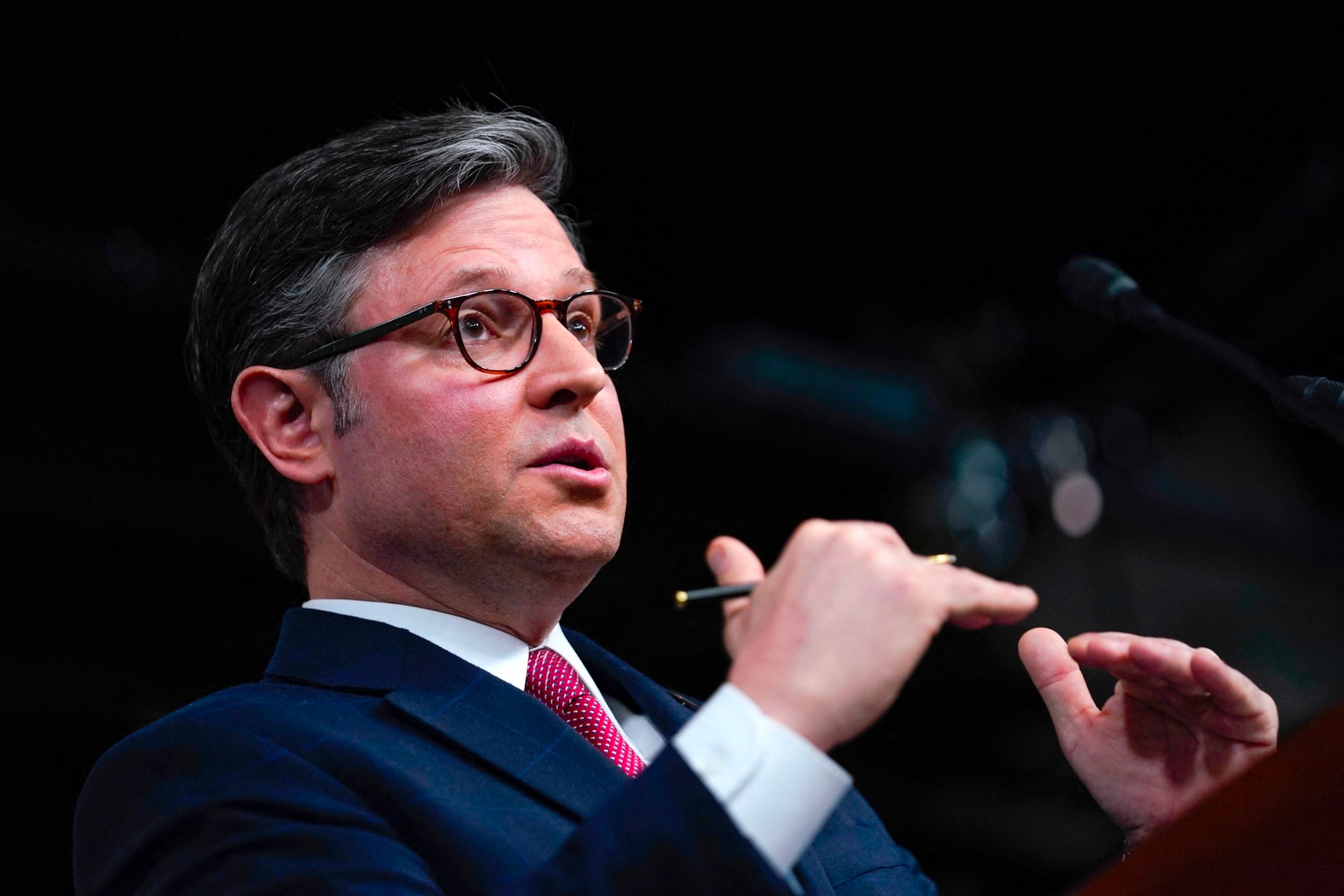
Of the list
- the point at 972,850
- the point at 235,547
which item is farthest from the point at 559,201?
the point at 972,850

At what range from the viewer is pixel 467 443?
1.52 metres

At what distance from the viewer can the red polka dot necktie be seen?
4.89ft

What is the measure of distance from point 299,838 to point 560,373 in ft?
2.45

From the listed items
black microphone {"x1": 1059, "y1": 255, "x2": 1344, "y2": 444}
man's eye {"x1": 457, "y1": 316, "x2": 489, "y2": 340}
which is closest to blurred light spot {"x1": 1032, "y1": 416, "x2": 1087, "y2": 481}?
black microphone {"x1": 1059, "y1": 255, "x2": 1344, "y2": 444}

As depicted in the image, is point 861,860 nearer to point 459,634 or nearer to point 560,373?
point 459,634

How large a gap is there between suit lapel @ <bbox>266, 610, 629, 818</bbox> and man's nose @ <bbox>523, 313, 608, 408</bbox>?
40cm

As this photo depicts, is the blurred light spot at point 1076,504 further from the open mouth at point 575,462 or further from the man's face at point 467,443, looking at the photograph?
the open mouth at point 575,462

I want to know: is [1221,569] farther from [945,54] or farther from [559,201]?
[559,201]

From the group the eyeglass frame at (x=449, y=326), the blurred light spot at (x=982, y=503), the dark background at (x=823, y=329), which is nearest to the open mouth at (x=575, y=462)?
the eyeglass frame at (x=449, y=326)

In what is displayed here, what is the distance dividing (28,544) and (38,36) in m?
1.06

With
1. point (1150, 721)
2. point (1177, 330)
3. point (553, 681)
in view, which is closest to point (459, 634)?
point (553, 681)

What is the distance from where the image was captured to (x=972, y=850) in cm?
354

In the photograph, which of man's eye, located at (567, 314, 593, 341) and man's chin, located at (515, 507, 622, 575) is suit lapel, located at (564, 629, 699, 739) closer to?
man's chin, located at (515, 507, 622, 575)

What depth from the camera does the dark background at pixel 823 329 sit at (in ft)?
7.54
